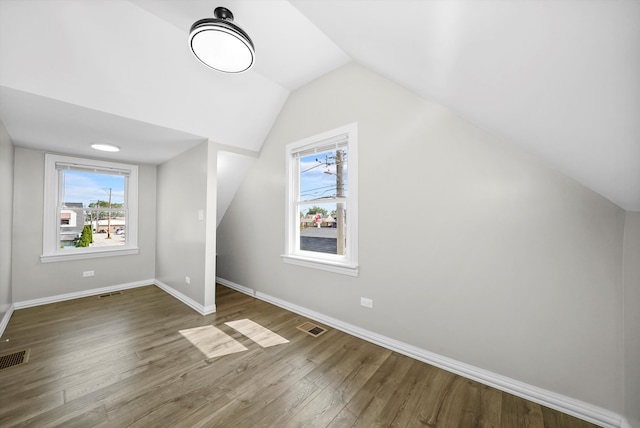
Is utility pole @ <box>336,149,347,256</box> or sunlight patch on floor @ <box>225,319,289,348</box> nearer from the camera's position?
Result: sunlight patch on floor @ <box>225,319,289,348</box>

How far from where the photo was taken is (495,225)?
67.8 inches

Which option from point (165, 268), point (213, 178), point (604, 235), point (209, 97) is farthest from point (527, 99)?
point (165, 268)

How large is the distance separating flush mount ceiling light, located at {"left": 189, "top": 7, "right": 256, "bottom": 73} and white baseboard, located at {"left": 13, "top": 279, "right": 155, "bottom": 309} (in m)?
4.04

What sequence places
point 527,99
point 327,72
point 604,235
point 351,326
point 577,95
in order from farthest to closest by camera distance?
1. point 327,72
2. point 351,326
3. point 604,235
4. point 527,99
5. point 577,95

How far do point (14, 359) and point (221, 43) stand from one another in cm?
319

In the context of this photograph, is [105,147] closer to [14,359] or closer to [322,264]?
[14,359]

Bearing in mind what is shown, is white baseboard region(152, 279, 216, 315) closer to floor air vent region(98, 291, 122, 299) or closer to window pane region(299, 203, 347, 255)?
floor air vent region(98, 291, 122, 299)

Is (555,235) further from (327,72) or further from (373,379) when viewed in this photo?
(327,72)

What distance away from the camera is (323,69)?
264 centimetres

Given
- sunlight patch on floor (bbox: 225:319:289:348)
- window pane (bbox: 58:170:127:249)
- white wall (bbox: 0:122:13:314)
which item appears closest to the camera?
sunlight patch on floor (bbox: 225:319:289:348)

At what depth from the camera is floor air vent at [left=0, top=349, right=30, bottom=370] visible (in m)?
1.93

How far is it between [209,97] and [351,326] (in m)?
2.92

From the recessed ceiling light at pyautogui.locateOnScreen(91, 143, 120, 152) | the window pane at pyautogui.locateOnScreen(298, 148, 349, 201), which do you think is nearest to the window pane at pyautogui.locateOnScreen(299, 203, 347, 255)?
the window pane at pyautogui.locateOnScreen(298, 148, 349, 201)

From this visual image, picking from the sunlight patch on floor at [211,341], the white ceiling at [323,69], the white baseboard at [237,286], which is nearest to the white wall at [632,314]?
the white ceiling at [323,69]
